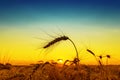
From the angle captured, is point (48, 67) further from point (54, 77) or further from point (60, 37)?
point (60, 37)

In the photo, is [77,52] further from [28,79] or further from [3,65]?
[3,65]

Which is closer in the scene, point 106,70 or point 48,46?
point 48,46

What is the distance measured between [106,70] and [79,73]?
0.60m

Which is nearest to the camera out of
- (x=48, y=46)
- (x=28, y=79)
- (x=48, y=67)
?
(x=48, y=46)

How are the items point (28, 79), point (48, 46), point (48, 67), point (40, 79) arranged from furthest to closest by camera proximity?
point (40, 79) → point (48, 67) → point (28, 79) → point (48, 46)

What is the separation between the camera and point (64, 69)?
28.7ft

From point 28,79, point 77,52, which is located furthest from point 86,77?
point 28,79

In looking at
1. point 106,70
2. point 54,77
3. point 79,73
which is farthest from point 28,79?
point 106,70

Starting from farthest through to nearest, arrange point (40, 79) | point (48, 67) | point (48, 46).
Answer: point (40, 79) < point (48, 67) < point (48, 46)

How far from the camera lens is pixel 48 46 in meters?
7.40

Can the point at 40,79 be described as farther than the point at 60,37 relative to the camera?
Yes

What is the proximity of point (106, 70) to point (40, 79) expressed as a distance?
6.21ft

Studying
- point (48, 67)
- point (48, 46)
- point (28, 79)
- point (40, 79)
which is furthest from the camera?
point (40, 79)

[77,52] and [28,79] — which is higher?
[77,52]
